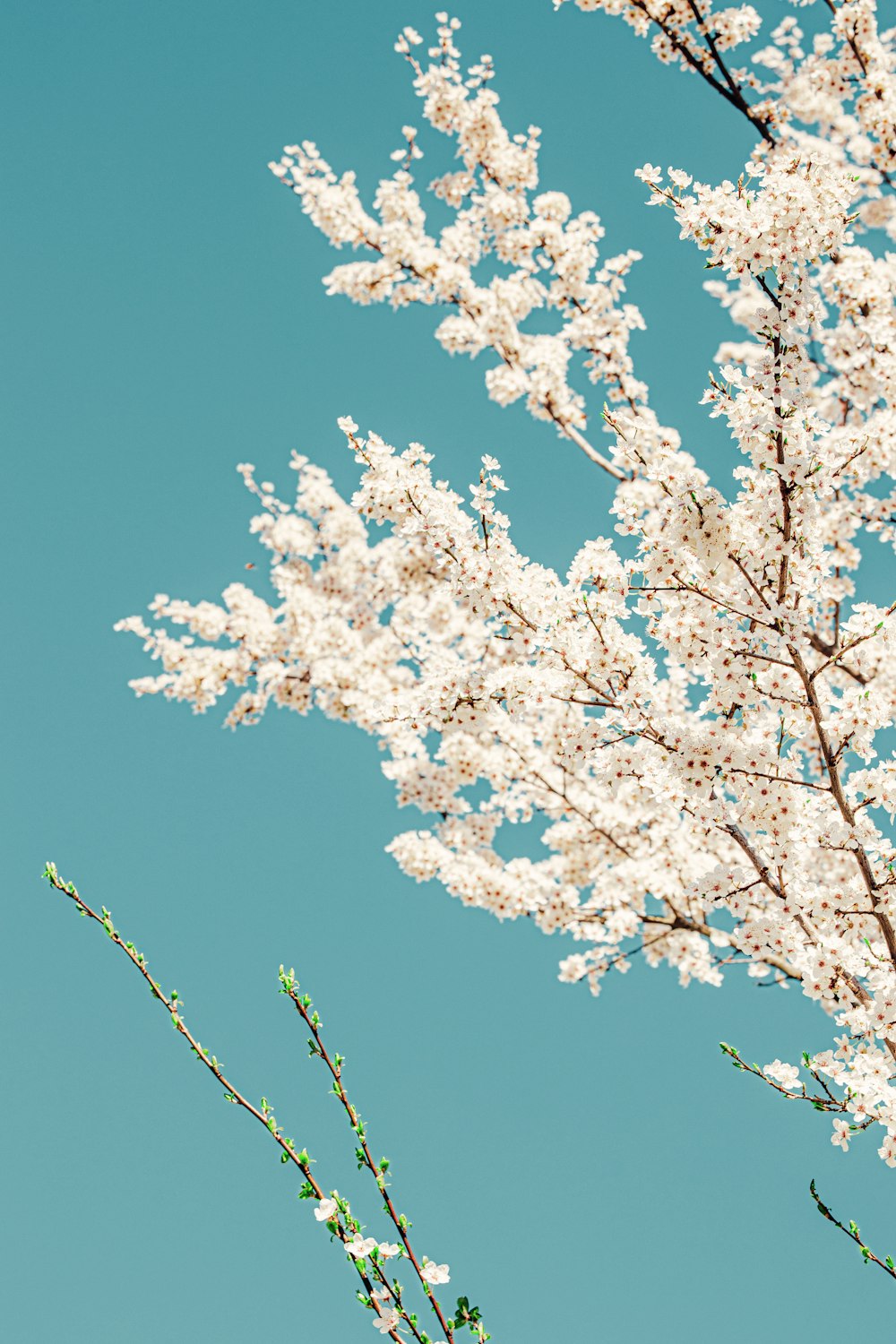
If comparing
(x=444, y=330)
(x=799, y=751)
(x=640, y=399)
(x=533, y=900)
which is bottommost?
(x=799, y=751)

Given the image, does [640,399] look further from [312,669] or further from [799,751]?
→ [799,751]

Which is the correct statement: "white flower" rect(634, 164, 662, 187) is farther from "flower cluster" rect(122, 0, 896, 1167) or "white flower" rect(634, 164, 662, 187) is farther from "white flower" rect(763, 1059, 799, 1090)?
"white flower" rect(763, 1059, 799, 1090)

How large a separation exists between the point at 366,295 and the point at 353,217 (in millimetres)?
774

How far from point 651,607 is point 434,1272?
2970 millimetres

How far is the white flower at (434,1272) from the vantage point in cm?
256

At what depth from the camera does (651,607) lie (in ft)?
15.1

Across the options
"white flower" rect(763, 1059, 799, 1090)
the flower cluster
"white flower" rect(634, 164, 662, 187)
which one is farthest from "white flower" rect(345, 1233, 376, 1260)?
"white flower" rect(634, 164, 662, 187)

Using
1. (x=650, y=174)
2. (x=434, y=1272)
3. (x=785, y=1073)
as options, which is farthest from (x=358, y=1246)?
(x=650, y=174)

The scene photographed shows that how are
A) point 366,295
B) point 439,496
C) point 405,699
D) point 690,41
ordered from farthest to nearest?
point 366,295 → point 690,41 → point 405,699 → point 439,496

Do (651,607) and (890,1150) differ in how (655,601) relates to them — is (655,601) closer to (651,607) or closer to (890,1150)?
(651,607)

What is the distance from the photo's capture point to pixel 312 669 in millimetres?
9445

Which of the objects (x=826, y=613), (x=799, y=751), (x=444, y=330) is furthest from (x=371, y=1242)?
(x=444, y=330)

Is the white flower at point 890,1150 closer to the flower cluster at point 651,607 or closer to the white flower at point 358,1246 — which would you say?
the flower cluster at point 651,607

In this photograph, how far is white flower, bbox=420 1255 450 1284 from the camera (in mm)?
2559
